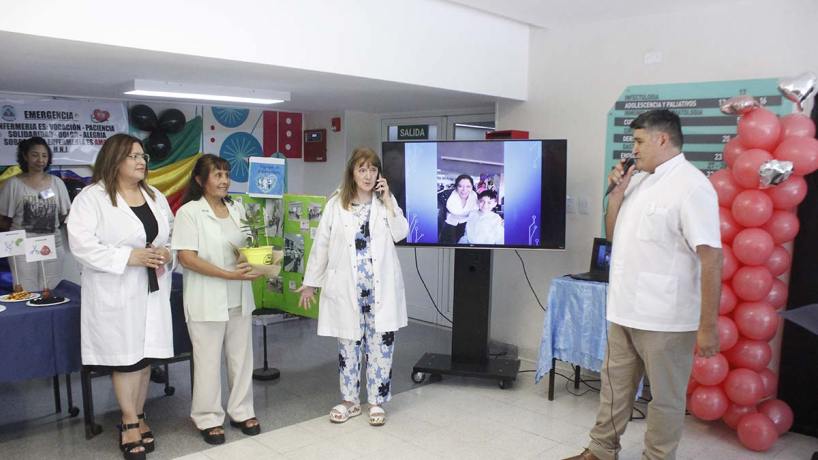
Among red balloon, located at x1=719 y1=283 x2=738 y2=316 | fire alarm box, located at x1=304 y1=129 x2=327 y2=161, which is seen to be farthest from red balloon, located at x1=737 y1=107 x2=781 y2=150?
fire alarm box, located at x1=304 y1=129 x2=327 y2=161

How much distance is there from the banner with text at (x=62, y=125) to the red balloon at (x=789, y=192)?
4.93 meters

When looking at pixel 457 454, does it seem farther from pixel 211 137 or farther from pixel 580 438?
pixel 211 137

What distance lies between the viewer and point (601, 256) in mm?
4148

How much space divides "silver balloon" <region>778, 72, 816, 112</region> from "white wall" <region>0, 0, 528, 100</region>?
6.42 ft

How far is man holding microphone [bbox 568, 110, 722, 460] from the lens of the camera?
2604mm

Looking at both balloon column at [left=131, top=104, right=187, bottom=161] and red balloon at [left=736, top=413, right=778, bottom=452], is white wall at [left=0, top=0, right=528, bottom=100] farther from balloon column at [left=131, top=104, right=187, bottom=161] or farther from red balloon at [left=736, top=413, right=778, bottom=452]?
red balloon at [left=736, top=413, right=778, bottom=452]

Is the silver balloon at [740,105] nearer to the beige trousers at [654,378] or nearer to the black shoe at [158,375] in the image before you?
the beige trousers at [654,378]

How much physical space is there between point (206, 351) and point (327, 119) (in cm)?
359

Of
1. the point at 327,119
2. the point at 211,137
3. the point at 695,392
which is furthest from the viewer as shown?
the point at 327,119

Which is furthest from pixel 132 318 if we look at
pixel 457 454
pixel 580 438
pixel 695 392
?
pixel 695 392

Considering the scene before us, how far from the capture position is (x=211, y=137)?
6.04 metres

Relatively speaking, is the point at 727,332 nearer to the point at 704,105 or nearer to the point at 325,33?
the point at 704,105

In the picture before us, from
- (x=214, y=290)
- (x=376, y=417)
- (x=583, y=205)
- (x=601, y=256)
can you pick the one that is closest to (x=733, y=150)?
(x=601, y=256)

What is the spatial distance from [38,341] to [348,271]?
5.28 ft
